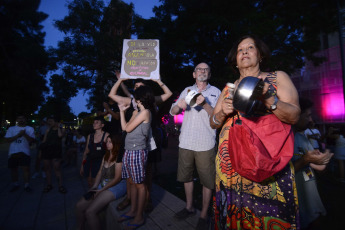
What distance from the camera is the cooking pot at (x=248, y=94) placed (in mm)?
1079

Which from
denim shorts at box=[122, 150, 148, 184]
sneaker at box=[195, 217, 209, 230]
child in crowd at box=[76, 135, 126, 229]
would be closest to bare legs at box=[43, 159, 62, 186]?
child in crowd at box=[76, 135, 126, 229]

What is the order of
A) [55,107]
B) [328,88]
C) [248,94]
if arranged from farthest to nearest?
[328,88], [55,107], [248,94]

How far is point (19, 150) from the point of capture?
561cm

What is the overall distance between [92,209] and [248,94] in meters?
2.83

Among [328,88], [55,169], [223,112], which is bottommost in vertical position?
[55,169]

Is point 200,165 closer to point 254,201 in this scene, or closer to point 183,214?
point 183,214

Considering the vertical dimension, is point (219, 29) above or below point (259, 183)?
above

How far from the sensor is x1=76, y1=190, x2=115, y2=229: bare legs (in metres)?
2.72

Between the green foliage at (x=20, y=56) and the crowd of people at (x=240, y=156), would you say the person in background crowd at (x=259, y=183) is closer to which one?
the crowd of people at (x=240, y=156)

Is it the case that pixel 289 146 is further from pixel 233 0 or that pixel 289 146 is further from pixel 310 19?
pixel 310 19

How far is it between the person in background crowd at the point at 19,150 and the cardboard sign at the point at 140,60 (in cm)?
452

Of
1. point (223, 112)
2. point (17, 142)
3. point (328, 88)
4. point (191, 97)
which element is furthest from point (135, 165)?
point (328, 88)

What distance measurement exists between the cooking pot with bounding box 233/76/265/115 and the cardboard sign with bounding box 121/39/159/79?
2606mm

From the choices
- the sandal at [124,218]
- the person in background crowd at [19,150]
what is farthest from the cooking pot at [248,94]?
the person in background crowd at [19,150]
